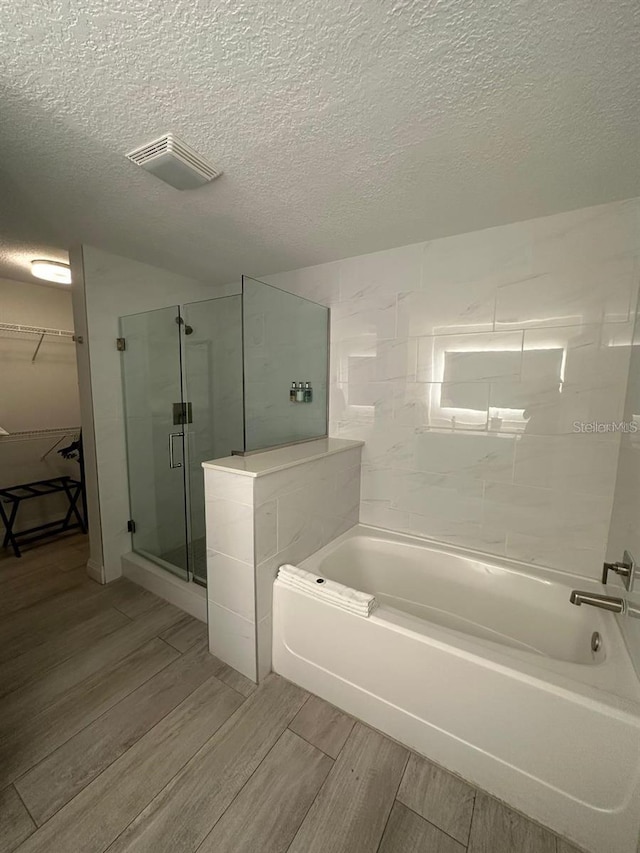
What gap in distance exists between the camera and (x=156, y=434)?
2449mm

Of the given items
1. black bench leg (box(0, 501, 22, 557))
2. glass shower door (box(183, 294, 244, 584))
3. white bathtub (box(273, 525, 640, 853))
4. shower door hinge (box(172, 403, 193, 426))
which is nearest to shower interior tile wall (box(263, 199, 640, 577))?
white bathtub (box(273, 525, 640, 853))

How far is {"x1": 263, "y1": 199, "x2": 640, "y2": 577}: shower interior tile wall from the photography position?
5.10 ft

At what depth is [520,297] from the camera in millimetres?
1701

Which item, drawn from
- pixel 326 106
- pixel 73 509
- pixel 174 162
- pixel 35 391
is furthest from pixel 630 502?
pixel 35 391

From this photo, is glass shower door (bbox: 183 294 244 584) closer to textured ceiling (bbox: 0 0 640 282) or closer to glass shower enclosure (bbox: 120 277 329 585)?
glass shower enclosure (bbox: 120 277 329 585)

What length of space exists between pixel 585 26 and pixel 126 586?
327 cm

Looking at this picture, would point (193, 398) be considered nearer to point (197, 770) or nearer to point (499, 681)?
point (197, 770)

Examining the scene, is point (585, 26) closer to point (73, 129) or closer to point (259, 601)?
point (73, 129)

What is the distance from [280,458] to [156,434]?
1263 mm

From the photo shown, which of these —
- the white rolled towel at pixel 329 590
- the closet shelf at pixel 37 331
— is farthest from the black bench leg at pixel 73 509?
the white rolled towel at pixel 329 590

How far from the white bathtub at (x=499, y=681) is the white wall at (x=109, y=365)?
5.00ft

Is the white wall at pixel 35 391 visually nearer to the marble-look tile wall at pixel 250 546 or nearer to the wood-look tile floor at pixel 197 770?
the wood-look tile floor at pixel 197 770

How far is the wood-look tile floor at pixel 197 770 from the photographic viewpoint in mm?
1013

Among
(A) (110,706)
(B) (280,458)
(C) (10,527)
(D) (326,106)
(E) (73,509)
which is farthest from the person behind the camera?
(E) (73,509)
